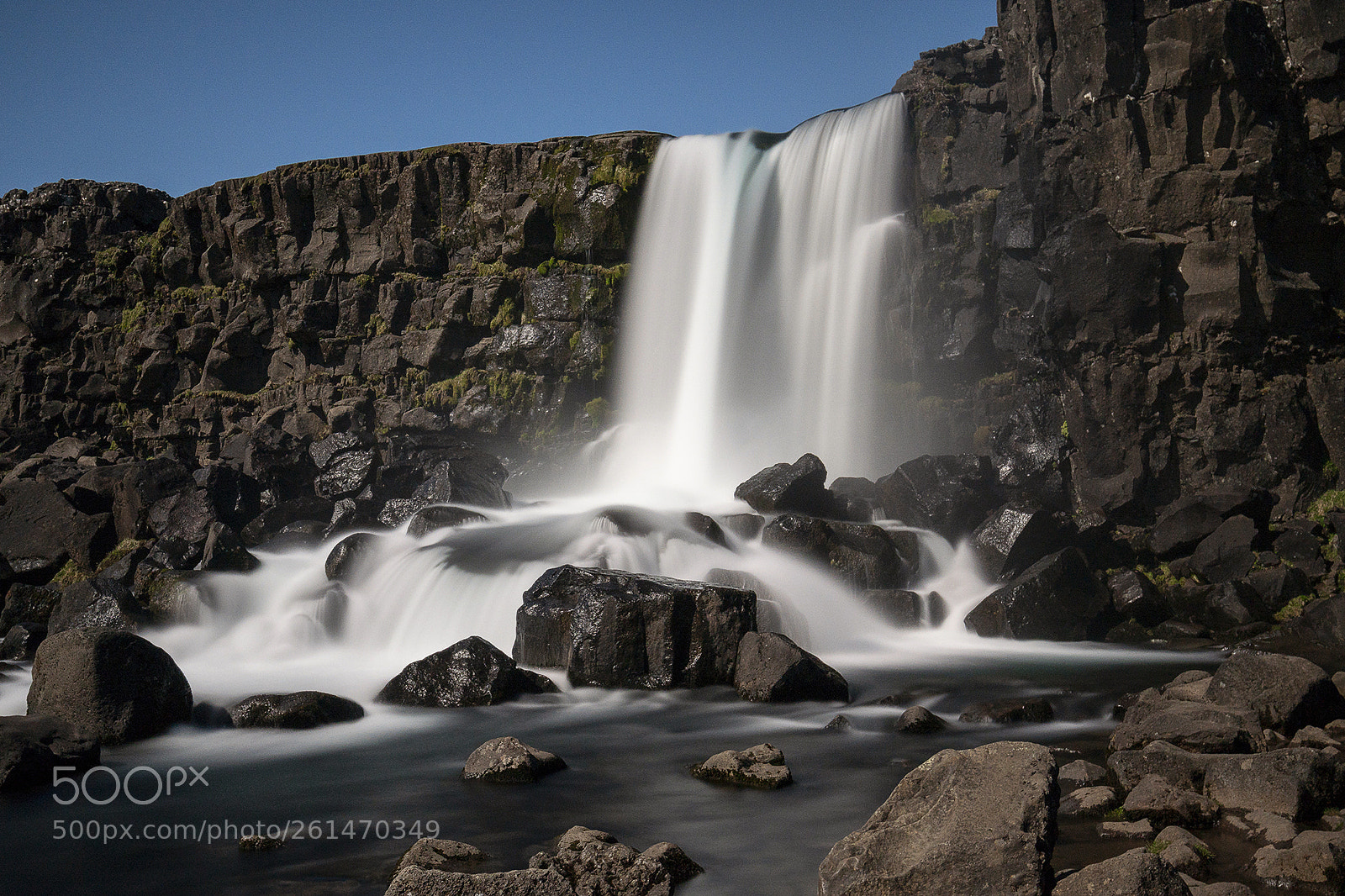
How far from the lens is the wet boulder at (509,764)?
8.00 metres

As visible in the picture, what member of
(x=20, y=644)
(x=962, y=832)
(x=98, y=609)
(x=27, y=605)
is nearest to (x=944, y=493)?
(x=962, y=832)

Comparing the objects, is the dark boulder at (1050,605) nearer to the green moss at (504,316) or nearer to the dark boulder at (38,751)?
the dark boulder at (38,751)

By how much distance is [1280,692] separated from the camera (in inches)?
314

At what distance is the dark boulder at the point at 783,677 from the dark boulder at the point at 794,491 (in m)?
6.80

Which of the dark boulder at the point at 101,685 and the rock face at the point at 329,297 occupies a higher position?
Result: the rock face at the point at 329,297

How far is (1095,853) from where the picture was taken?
5688 millimetres

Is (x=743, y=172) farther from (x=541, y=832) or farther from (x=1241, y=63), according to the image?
(x=541, y=832)

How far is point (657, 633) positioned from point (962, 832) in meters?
6.95

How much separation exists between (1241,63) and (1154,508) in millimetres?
8006

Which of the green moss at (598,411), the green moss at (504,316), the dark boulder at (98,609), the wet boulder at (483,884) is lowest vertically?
the wet boulder at (483,884)

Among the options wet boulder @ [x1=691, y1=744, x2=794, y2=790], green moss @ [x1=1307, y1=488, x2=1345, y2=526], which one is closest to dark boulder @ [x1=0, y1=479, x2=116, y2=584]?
wet boulder @ [x1=691, y1=744, x2=794, y2=790]

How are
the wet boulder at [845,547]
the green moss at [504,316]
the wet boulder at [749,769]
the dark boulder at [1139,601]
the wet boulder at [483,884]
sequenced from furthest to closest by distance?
the green moss at [504,316] < the wet boulder at [845,547] < the dark boulder at [1139,601] < the wet boulder at [749,769] < the wet boulder at [483,884]

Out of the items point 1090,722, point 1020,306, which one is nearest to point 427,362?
point 1020,306

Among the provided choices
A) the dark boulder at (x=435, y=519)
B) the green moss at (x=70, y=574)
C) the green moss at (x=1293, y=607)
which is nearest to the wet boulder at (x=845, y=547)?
the green moss at (x=1293, y=607)
